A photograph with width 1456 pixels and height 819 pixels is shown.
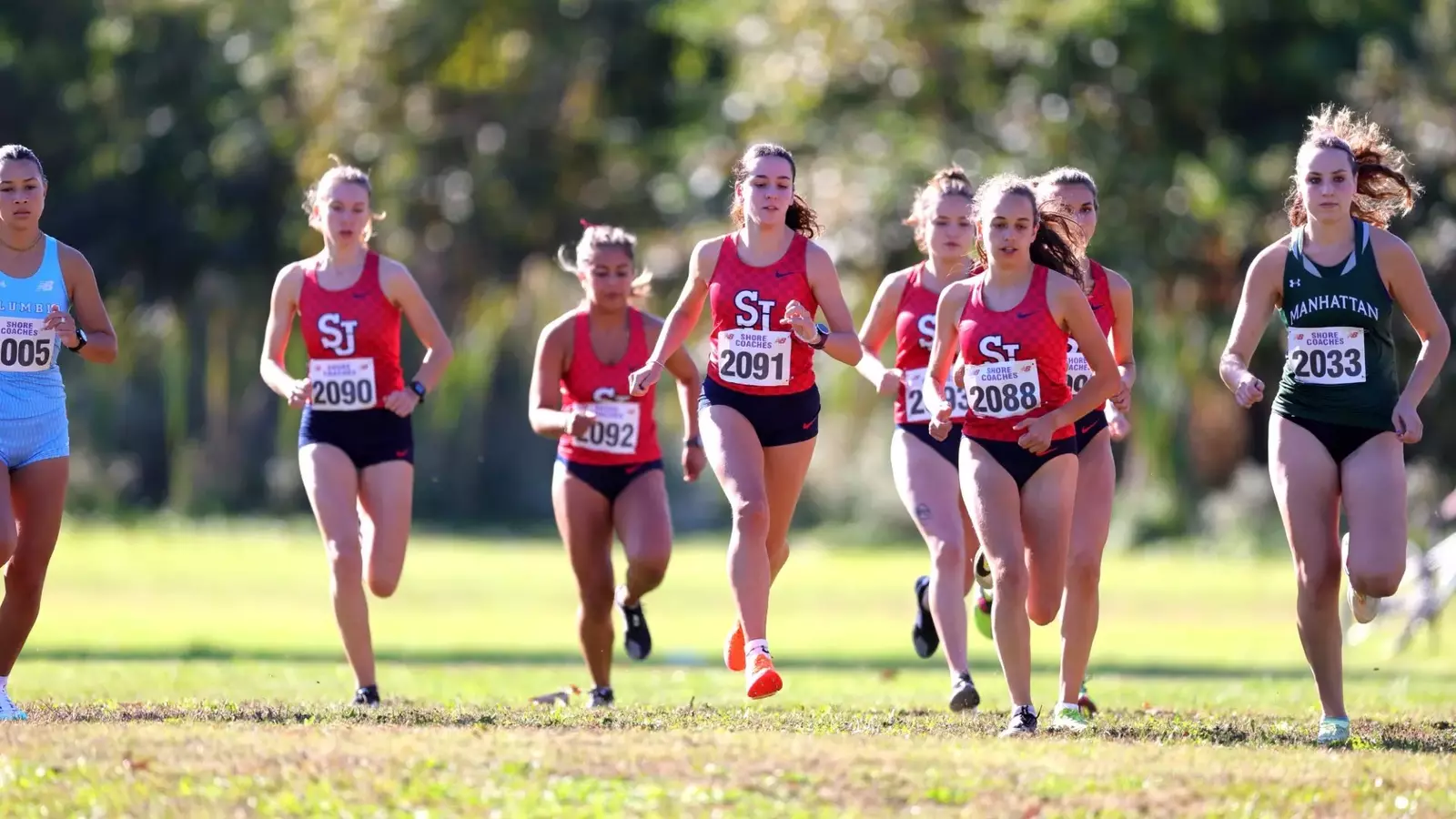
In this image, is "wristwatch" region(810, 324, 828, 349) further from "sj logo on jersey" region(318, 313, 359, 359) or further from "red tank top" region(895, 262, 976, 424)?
"sj logo on jersey" region(318, 313, 359, 359)

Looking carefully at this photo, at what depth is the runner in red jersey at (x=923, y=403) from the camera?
9844mm

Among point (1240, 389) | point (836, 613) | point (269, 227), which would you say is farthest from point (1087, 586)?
point (269, 227)

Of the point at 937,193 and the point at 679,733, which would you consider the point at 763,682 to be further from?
the point at 937,193

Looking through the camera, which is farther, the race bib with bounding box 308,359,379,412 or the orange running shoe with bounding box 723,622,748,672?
the race bib with bounding box 308,359,379,412

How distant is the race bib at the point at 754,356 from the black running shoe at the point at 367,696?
244 centimetres

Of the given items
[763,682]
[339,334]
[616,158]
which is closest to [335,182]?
[339,334]

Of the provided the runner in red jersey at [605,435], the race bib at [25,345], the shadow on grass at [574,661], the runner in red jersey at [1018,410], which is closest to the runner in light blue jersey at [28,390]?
the race bib at [25,345]

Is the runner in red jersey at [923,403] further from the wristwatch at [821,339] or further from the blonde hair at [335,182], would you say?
the blonde hair at [335,182]

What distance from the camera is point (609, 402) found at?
10688mm

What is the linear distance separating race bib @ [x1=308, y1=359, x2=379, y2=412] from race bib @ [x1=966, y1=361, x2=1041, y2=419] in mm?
3097

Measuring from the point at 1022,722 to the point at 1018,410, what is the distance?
130 cm

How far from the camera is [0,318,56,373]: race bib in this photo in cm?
898

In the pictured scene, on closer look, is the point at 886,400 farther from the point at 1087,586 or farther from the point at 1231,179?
the point at 1087,586

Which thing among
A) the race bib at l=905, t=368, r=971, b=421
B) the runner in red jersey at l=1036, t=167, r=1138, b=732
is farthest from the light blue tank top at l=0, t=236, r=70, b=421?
the runner in red jersey at l=1036, t=167, r=1138, b=732
